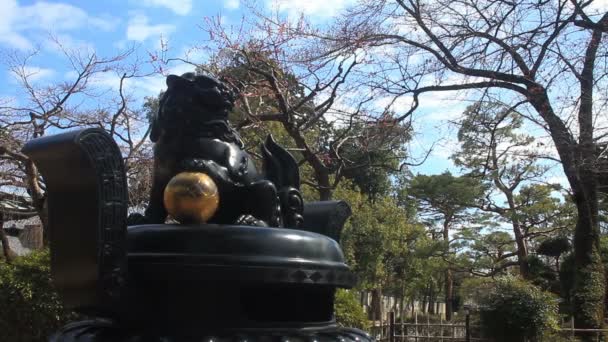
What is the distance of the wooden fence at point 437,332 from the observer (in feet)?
45.6

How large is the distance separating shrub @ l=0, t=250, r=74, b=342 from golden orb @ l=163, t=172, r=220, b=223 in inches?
269

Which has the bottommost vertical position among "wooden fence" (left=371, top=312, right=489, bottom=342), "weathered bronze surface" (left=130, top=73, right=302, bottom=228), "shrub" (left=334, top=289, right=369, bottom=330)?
"wooden fence" (left=371, top=312, right=489, bottom=342)

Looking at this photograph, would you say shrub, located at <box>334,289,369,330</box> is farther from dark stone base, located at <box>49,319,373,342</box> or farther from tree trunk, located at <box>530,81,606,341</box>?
dark stone base, located at <box>49,319,373,342</box>

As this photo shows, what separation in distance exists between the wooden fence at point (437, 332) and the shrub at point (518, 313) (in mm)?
622

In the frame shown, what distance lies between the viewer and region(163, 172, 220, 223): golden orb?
7.58ft

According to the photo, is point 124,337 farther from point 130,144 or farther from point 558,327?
point 130,144

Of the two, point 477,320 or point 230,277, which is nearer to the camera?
point 230,277

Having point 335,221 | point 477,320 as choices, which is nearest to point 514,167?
point 477,320

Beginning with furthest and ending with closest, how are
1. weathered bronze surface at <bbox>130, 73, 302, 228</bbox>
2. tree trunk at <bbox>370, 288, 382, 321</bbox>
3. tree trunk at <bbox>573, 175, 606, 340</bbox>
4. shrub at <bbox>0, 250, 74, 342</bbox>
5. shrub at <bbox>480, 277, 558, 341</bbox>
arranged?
tree trunk at <bbox>370, 288, 382, 321</bbox> → tree trunk at <bbox>573, 175, 606, 340</bbox> → shrub at <bbox>480, 277, 558, 341</bbox> → shrub at <bbox>0, 250, 74, 342</bbox> → weathered bronze surface at <bbox>130, 73, 302, 228</bbox>

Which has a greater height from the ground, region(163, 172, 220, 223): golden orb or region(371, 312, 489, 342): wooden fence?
region(163, 172, 220, 223): golden orb

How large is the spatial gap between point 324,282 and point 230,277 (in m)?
0.39

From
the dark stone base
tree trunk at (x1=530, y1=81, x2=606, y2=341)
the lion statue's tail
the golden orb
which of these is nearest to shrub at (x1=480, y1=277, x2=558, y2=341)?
tree trunk at (x1=530, y1=81, x2=606, y2=341)

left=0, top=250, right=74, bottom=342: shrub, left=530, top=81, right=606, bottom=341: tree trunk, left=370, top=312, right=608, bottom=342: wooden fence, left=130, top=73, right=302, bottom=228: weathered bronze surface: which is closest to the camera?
left=130, top=73, right=302, bottom=228: weathered bronze surface

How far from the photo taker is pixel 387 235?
21531mm
